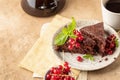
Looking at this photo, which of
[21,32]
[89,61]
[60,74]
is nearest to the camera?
[60,74]

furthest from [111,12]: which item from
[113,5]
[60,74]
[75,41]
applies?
[60,74]

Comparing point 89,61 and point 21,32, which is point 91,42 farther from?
point 21,32

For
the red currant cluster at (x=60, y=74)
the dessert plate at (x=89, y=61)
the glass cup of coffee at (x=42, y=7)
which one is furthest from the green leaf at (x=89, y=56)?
the glass cup of coffee at (x=42, y=7)

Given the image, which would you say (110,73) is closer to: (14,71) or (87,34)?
(87,34)

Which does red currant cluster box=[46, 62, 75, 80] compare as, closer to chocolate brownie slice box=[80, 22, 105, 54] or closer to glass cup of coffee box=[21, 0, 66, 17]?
chocolate brownie slice box=[80, 22, 105, 54]

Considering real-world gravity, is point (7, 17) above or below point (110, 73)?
above

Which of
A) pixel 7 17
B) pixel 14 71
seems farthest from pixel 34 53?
pixel 7 17
